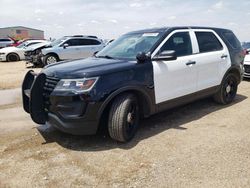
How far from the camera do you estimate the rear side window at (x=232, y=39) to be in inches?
268

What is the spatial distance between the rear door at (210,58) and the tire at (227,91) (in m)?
0.26

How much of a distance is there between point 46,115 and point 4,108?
2959 millimetres

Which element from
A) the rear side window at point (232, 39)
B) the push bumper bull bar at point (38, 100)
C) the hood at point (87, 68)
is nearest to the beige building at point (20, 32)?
the rear side window at point (232, 39)

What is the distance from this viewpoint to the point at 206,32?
20.7 ft

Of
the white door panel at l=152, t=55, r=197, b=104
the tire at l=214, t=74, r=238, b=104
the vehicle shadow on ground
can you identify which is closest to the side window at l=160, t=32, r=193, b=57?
the white door panel at l=152, t=55, r=197, b=104

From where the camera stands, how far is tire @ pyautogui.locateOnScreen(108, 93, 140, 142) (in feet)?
14.7

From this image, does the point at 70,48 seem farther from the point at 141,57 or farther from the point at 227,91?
the point at 141,57

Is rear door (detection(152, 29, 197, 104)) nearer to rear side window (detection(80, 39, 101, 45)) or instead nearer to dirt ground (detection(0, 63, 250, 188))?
dirt ground (detection(0, 63, 250, 188))

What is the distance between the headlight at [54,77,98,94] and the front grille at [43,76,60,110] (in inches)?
5.3

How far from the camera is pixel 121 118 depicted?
4465 mm

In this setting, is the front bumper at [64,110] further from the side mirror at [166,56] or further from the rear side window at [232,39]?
the rear side window at [232,39]

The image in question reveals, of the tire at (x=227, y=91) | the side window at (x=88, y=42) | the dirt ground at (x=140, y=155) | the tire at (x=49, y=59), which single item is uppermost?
the side window at (x=88, y=42)

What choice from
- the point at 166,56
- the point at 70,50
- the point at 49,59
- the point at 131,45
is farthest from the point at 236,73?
the point at 70,50

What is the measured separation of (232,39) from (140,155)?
4.04 meters
